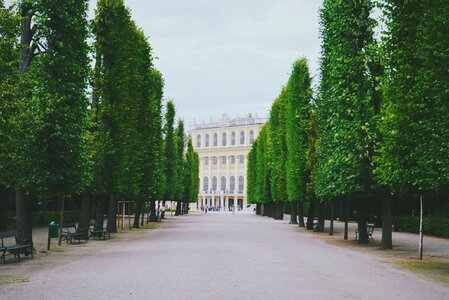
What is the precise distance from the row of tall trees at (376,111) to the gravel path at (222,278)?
3.01 metres

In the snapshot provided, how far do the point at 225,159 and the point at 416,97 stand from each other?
381 feet

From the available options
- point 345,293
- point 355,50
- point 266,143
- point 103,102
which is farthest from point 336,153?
point 266,143

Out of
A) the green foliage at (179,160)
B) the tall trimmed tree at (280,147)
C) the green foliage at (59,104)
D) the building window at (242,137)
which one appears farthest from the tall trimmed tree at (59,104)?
the building window at (242,137)

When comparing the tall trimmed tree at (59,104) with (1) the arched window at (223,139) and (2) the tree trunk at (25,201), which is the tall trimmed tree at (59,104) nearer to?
(2) the tree trunk at (25,201)

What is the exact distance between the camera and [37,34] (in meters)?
18.6

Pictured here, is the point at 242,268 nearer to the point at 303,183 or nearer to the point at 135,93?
the point at 135,93

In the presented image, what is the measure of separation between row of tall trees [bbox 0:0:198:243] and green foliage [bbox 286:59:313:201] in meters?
10.9

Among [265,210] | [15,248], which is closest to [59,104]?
[15,248]

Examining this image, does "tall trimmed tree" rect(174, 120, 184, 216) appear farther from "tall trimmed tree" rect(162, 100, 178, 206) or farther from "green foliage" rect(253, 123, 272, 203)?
"green foliage" rect(253, 123, 272, 203)

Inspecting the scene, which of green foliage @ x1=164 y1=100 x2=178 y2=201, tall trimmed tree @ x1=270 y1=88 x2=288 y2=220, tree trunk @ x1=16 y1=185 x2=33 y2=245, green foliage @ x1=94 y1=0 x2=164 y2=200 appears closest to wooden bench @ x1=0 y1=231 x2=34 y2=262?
tree trunk @ x1=16 y1=185 x2=33 y2=245

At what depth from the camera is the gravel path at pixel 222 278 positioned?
10172 millimetres

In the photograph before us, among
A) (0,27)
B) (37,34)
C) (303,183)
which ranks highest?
(37,34)

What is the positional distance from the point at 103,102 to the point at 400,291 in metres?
18.3

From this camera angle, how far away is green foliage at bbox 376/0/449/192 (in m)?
14.1
